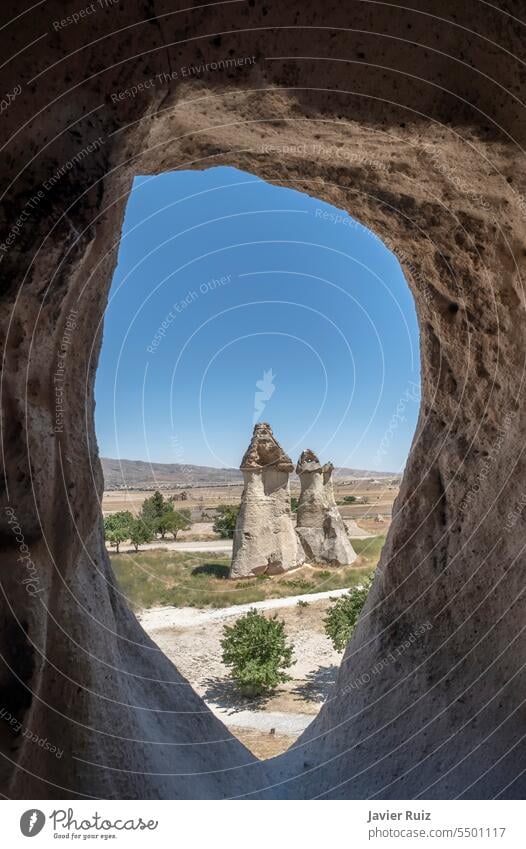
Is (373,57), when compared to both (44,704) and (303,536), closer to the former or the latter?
(44,704)

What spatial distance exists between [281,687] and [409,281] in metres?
7.18

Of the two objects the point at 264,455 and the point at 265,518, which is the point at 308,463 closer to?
the point at 264,455

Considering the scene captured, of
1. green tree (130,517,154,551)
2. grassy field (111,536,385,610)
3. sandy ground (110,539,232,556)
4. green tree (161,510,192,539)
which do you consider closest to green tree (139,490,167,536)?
green tree (161,510,192,539)

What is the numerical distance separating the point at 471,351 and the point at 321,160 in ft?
4.38

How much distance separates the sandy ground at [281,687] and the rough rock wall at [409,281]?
3524 millimetres

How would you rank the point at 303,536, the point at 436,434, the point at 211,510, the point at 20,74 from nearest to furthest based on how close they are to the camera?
the point at 20,74 < the point at 436,434 < the point at 303,536 < the point at 211,510

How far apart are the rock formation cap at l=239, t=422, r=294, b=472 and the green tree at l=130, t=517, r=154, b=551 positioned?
19.1 feet

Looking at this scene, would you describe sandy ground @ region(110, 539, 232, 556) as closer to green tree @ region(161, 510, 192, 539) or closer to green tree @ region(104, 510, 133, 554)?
green tree @ region(161, 510, 192, 539)

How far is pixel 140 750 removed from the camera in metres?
2.43

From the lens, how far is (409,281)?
3592 millimetres

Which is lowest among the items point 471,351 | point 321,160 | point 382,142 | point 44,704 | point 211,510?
point 211,510

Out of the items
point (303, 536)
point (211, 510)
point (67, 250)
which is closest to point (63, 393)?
point (67, 250)

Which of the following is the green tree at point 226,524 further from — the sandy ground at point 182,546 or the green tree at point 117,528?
the green tree at point 117,528

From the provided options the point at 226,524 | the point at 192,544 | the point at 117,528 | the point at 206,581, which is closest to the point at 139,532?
the point at 117,528
